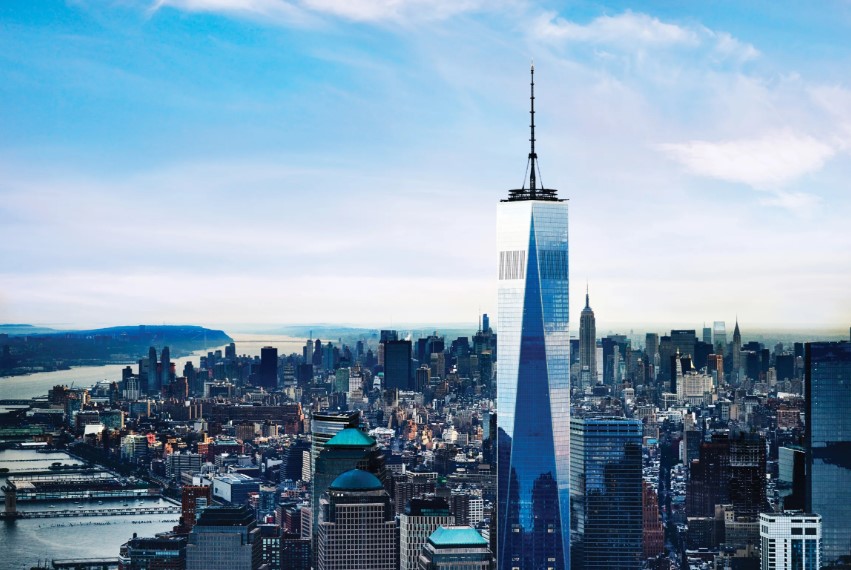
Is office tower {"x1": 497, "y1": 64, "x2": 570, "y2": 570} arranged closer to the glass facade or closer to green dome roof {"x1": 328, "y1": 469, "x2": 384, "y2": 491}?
the glass facade

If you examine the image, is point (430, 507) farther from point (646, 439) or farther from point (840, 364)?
point (646, 439)

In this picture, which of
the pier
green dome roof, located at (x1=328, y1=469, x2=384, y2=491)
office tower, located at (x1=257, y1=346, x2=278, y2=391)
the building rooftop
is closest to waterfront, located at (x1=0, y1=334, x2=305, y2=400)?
office tower, located at (x1=257, y1=346, x2=278, y2=391)

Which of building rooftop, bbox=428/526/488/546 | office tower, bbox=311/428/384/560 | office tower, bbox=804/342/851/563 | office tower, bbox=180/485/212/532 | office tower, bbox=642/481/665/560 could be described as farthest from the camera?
office tower, bbox=180/485/212/532

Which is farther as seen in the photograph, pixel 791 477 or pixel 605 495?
pixel 605 495

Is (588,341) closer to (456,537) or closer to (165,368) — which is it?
(456,537)

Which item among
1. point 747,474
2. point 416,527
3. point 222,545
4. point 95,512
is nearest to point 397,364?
point 95,512

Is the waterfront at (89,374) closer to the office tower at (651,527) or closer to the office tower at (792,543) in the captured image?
the office tower at (651,527)

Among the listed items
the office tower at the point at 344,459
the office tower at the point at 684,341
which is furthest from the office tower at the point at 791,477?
the office tower at the point at 344,459
